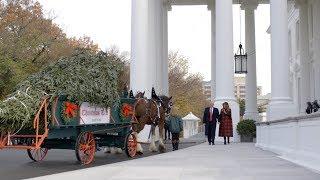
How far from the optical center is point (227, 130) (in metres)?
21.8

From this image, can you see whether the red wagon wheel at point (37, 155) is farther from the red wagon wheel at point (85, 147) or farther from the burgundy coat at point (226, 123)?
the burgundy coat at point (226, 123)

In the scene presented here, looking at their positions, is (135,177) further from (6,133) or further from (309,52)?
(309,52)

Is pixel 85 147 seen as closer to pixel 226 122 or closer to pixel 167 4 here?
pixel 226 122

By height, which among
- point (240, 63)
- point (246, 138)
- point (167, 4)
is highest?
point (167, 4)

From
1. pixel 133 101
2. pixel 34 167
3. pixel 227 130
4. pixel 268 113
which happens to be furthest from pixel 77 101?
pixel 268 113

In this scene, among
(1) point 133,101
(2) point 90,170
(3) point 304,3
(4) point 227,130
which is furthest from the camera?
(3) point 304,3

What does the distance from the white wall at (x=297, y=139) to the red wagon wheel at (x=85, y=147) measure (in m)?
5.08

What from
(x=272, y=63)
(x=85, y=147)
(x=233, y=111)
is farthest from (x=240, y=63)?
(x=85, y=147)

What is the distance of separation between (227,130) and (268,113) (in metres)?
2.06

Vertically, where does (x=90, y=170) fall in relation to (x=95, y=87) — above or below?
below

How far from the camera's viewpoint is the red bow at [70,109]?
12.0m

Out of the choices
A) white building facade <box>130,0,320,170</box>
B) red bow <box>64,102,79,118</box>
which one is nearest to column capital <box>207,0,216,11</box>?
white building facade <box>130,0,320,170</box>

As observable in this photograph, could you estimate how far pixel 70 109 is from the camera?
1214 cm

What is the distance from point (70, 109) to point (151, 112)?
17.6 ft
